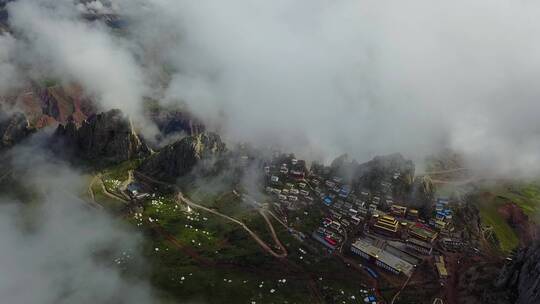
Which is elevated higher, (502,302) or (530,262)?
(530,262)
